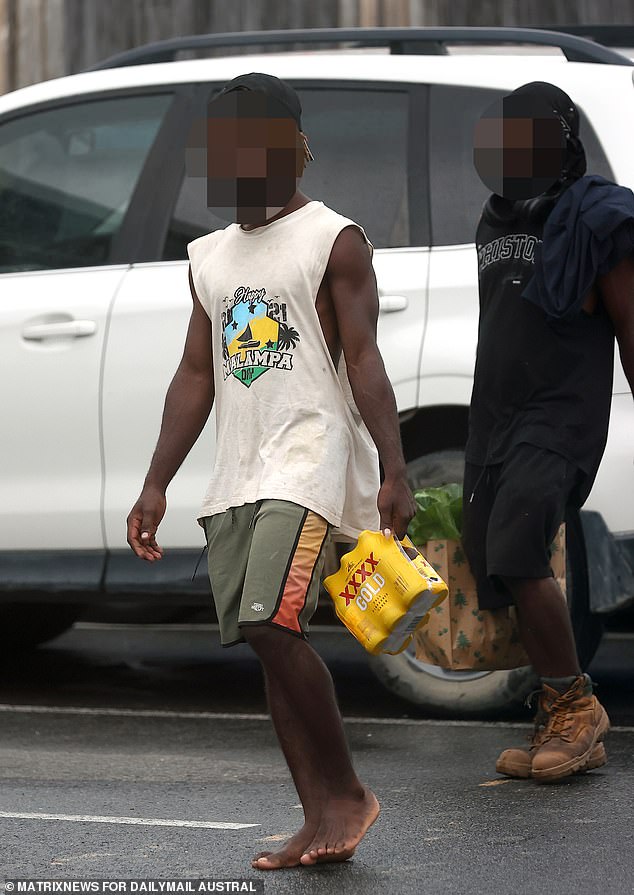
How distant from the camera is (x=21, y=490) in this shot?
581 centimetres

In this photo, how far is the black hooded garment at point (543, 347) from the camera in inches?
180

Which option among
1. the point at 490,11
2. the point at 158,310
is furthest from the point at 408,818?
the point at 490,11

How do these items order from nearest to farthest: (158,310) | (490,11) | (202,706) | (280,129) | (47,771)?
(280,129) < (47,771) < (158,310) < (202,706) < (490,11)

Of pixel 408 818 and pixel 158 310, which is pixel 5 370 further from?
pixel 408 818

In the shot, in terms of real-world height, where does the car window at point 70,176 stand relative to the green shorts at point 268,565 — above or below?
above

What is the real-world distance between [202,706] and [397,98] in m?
2.26

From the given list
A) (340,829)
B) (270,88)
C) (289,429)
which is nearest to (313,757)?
(340,829)

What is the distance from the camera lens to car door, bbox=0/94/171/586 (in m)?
5.71

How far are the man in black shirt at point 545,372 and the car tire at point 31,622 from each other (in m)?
2.94

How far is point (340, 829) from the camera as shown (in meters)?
3.69

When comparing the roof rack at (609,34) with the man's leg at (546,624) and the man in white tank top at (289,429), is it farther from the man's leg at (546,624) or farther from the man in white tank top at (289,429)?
the man in white tank top at (289,429)

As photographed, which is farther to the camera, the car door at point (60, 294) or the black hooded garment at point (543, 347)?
the car door at point (60, 294)

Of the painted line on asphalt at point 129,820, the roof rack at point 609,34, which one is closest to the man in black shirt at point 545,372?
the painted line on asphalt at point 129,820

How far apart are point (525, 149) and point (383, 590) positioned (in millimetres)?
1508
